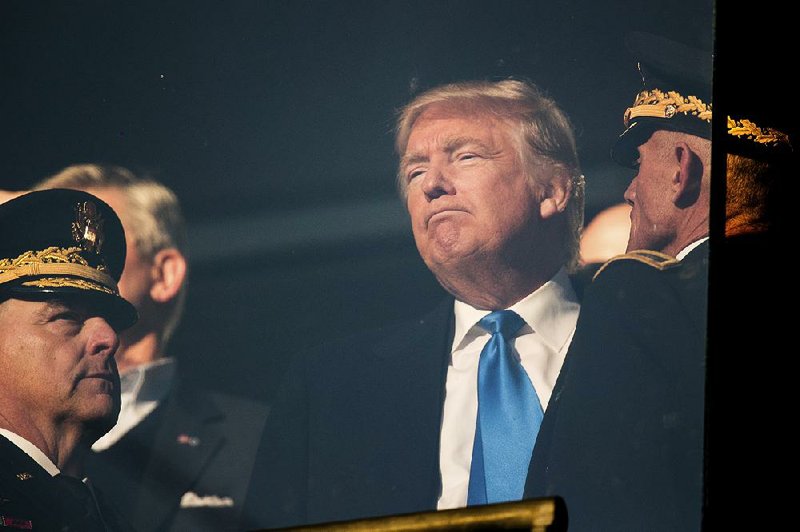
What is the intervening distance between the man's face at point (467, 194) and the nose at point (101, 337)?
1134 millimetres

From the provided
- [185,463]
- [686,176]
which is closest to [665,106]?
[686,176]

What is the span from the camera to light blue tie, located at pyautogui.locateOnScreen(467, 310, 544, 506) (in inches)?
155

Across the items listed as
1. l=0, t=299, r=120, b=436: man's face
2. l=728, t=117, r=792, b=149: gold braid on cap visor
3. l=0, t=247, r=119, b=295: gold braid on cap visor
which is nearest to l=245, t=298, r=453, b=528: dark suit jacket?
l=0, t=299, r=120, b=436: man's face

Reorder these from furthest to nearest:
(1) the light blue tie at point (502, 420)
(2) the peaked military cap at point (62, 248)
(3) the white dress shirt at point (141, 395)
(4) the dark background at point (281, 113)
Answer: (2) the peaked military cap at point (62, 248)
(3) the white dress shirt at point (141, 395)
(4) the dark background at point (281, 113)
(1) the light blue tie at point (502, 420)

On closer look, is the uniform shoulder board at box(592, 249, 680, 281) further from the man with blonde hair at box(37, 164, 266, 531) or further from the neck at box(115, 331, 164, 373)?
the neck at box(115, 331, 164, 373)

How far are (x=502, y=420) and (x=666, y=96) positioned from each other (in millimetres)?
1170

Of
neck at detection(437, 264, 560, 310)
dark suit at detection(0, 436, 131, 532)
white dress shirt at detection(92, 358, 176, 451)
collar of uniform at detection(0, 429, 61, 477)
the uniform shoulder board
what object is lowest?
dark suit at detection(0, 436, 131, 532)

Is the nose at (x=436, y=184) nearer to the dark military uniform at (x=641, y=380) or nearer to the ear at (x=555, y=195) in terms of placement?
the ear at (x=555, y=195)

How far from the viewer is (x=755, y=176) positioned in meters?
4.23

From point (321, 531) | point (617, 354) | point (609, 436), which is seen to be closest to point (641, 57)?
point (617, 354)

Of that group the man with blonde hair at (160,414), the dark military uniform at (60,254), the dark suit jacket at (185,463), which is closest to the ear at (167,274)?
the man with blonde hair at (160,414)

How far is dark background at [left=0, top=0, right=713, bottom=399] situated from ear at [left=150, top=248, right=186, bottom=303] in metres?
0.06

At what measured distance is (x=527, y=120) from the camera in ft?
14.1

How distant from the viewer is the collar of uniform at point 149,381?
14.3 feet
